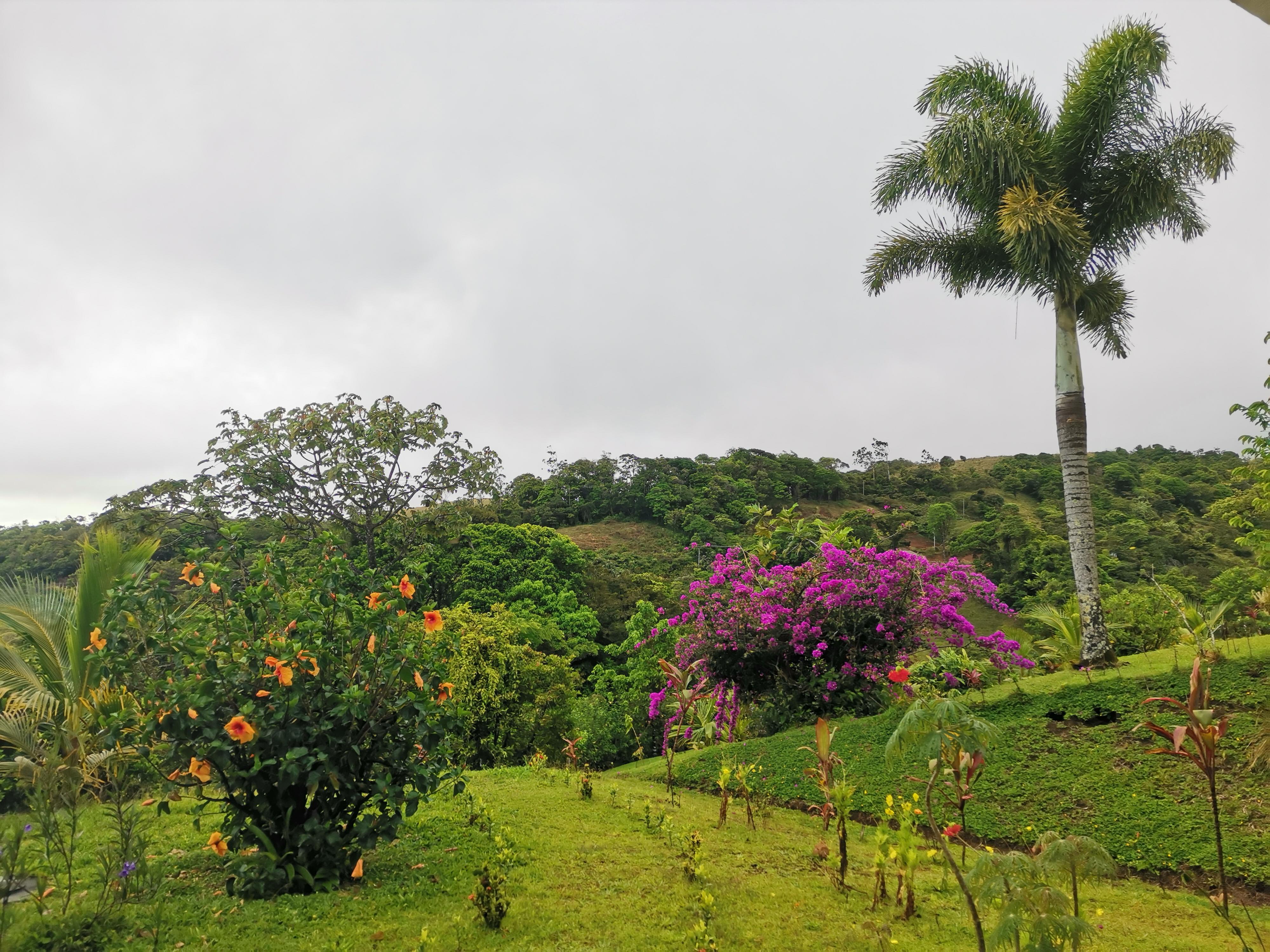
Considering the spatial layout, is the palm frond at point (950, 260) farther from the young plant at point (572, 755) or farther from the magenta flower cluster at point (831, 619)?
the young plant at point (572, 755)

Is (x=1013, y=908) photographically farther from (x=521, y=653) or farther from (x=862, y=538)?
(x=862, y=538)

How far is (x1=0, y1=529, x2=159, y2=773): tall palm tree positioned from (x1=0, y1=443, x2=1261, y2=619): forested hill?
10623 mm

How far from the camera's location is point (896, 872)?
5402mm

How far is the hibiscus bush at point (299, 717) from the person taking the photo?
163 inches

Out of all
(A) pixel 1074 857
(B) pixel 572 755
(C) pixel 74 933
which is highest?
(A) pixel 1074 857

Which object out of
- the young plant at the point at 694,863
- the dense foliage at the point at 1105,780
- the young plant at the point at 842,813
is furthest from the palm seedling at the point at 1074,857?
the young plant at the point at 694,863

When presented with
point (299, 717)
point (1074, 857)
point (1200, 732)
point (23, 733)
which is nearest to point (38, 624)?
point (23, 733)

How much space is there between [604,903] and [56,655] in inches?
297

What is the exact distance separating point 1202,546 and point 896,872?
26607mm

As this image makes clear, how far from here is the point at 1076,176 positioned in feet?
35.6

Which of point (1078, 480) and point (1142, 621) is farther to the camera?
point (1142, 621)

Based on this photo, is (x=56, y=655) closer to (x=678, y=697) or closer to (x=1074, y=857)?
(x=678, y=697)

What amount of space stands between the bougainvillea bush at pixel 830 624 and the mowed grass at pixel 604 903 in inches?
178

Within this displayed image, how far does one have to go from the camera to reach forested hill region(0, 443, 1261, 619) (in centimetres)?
2364
